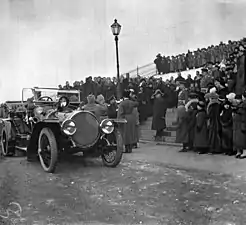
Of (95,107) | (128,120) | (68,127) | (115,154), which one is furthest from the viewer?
(128,120)

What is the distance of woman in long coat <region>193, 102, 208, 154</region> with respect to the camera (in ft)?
27.6

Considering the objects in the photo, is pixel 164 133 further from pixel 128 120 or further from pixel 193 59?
pixel 193 59

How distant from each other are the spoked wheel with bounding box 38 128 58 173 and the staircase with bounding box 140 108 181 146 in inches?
170

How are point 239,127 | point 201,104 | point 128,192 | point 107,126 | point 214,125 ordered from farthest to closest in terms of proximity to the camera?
point 201,104
point 214,125
point 239,127
point 107,126
point 128,192

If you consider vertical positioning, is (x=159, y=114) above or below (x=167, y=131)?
above

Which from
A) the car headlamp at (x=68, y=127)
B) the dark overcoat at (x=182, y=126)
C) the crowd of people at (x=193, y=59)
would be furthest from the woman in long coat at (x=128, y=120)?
the crowd of people at (x=193, y=59)

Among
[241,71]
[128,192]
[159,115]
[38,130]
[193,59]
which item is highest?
[193,59]

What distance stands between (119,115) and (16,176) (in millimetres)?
3464

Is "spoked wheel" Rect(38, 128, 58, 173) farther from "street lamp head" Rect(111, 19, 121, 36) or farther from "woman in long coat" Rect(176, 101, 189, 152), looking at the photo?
"street lamp head" Rect(111, 19, 121, 36)

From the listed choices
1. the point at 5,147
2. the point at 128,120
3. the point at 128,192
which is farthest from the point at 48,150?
the point at 128,120

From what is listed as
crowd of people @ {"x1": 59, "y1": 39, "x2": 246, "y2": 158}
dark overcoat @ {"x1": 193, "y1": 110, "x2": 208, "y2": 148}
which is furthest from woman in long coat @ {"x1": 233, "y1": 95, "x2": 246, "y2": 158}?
dark overcoat @ {"x1": 193, "y1": 110, "x2": 208, "y2": 148}

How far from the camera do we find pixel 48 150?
21.7 feet

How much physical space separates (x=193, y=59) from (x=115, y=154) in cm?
1490

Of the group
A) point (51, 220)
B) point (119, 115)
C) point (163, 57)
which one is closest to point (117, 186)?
point (51, 220)
